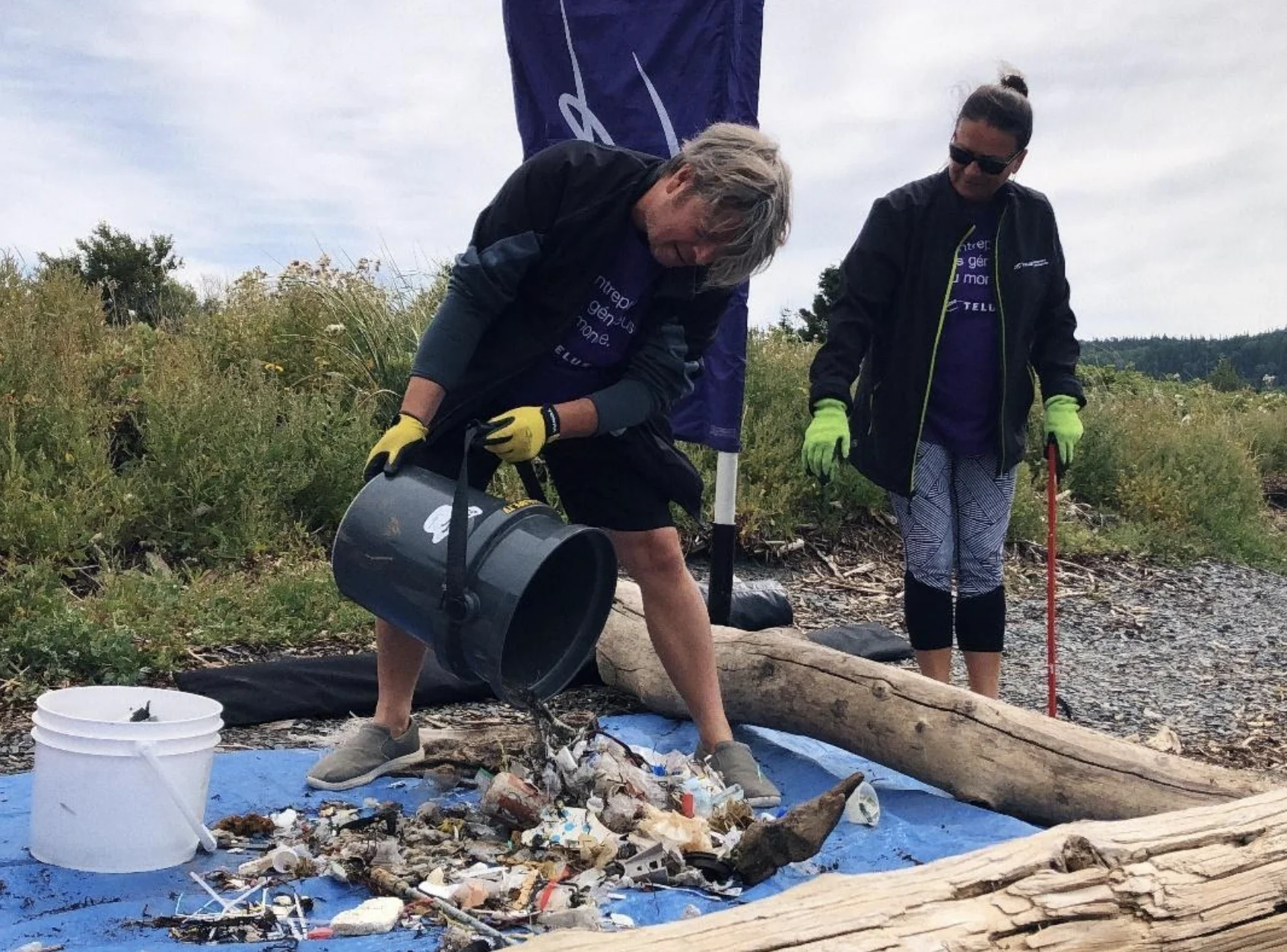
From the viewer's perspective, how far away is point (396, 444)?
2.82 metres

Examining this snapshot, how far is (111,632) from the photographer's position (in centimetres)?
405

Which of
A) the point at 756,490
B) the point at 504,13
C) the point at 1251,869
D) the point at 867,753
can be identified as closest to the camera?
the point at 1251,869

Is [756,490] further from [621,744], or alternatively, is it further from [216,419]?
[621,744]

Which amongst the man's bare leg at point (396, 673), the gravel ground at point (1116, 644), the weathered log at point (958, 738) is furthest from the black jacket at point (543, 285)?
the gravel ground at point (1116, 644)

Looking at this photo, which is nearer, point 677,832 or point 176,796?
point 176,796

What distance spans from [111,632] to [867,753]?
2555mm

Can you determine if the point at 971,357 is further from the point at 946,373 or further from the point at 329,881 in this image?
the point at 329,881

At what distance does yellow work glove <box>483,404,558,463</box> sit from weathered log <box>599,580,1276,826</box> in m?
1.19

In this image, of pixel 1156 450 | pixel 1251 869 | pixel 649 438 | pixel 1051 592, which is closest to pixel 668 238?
pixel 649 438

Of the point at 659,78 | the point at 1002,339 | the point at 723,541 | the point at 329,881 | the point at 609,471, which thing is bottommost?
the point at 329,881

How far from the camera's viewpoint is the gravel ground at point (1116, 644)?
421 centimetres

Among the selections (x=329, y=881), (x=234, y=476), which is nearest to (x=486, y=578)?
(x=329, y=881)

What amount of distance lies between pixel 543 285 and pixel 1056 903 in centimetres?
183

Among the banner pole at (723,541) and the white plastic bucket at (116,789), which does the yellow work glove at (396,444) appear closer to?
the white plastic bucket at (116,789)
